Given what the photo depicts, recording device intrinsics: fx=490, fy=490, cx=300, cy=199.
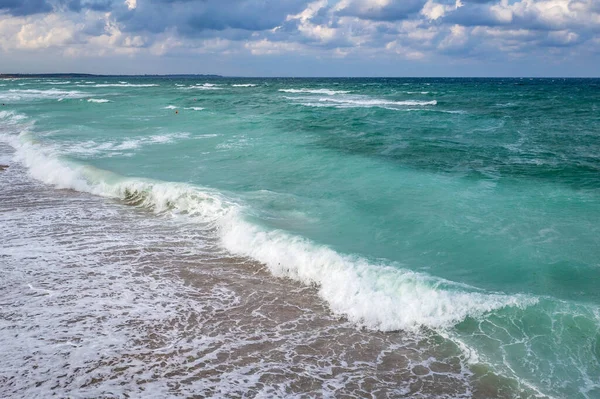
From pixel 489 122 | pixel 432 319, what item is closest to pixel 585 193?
pixel 432 319

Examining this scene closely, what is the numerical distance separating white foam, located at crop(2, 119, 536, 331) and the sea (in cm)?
4

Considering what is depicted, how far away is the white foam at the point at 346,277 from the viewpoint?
7.88m

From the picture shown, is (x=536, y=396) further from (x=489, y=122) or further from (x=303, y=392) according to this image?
(x=489, y=122)

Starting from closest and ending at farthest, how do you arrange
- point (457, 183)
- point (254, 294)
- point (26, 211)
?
1. point (254, 294)
2. point (26, 211)
3. point (457, 183)

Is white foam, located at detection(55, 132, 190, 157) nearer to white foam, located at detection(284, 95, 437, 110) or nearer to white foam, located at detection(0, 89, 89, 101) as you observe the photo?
white foam, located at detection(284, 95, 437, 110)

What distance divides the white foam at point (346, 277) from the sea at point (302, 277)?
0.04 meters

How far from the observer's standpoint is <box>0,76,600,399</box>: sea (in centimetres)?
644

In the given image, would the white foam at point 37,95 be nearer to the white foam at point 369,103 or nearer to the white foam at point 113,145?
the white foam at point 369,103

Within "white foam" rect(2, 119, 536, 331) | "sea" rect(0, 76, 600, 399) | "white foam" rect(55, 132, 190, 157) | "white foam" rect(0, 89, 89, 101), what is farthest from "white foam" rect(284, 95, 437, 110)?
"white foam" rect(2, 119, 536, 331)

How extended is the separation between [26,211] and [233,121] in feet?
66.4

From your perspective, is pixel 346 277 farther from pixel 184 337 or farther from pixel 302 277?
pixel 184 337

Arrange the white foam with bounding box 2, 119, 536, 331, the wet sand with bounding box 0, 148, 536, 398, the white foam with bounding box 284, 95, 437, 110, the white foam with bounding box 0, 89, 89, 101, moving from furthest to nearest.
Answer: the white foam with bounding box 0, 89, 89, 101 < the white foam with bounding box 284, 95, 437, 110 < the white foam with bounding box 2, 119, 536, 331 < the wet sand with bounding box 0, 148, 536, 398

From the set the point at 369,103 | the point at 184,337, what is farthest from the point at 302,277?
the point at 369,103

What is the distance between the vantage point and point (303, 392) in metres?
6.10
